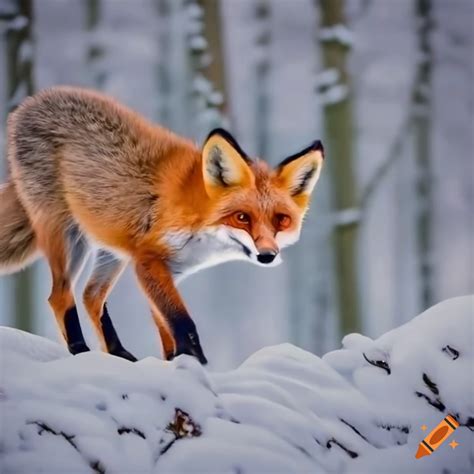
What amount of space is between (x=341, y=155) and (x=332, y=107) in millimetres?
142

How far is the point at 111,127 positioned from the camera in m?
1.68

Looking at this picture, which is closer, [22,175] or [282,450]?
→ [282,450]

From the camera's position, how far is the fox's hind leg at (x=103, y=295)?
5.55ft

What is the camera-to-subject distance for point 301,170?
64.5 inches

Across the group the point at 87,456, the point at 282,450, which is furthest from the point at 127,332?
the point at 282,450

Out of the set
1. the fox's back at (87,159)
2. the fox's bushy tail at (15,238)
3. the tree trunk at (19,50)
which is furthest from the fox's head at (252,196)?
the tree trunk at (19,50)

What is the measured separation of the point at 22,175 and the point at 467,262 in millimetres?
1278

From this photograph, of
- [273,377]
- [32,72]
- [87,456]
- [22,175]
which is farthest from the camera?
[32,72]

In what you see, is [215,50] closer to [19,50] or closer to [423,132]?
[19,50]

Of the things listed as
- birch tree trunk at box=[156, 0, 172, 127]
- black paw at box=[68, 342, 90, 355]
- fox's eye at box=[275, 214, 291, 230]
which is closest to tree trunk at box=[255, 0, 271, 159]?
birch tree trunk at box=[156, 0, 172, 127]

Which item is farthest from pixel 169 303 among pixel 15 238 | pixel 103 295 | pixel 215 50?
pixel 215 50

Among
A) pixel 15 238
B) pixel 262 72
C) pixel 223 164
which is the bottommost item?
pixel 15 238

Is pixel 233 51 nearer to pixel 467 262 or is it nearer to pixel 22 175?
pixel 22 175

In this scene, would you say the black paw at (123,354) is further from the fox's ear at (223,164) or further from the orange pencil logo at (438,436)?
the orange pencil logo at (438,436)
